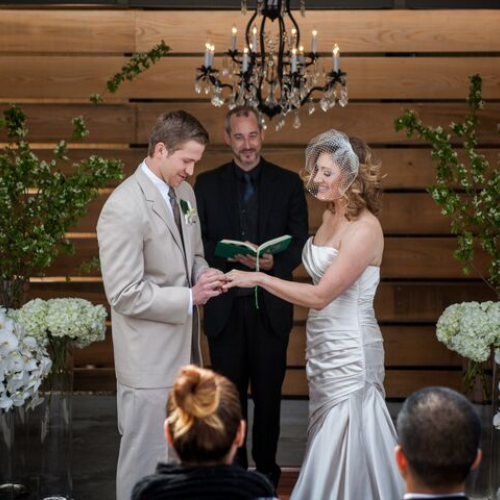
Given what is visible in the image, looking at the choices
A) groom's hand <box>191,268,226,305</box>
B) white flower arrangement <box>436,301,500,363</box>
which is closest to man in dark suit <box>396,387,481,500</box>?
groom's hand <box>191,268,226,305</box>

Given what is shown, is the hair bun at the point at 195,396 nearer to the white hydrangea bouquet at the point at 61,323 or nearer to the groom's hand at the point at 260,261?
the white hydrangea bouquet at the point at 61,323

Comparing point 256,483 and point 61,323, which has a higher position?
point 61,323

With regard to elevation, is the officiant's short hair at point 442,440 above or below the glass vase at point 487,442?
above

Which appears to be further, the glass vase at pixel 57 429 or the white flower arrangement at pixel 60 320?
the glass vase at pixel 57 429

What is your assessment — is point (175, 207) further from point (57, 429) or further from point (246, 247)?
point (57, 429)

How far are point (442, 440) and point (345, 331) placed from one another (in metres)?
1.86

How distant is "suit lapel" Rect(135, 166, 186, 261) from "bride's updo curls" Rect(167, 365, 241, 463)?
1.53m

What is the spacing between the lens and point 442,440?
2.24 m

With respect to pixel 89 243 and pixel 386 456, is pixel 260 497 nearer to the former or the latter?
pixel 386 456

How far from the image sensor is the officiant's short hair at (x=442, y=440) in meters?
2.24

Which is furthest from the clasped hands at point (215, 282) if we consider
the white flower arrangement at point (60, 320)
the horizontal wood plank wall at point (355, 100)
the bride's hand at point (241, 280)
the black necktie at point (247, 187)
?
the horizontal wood plank wall at point (355, 100)

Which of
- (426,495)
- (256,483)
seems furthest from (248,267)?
(426,495)

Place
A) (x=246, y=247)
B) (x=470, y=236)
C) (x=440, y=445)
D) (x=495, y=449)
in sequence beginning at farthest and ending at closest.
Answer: (x=470, y=236), (x=495, y=449), (x=246, y=247), (x=440, y=445)

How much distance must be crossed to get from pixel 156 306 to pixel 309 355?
2.74 ft
